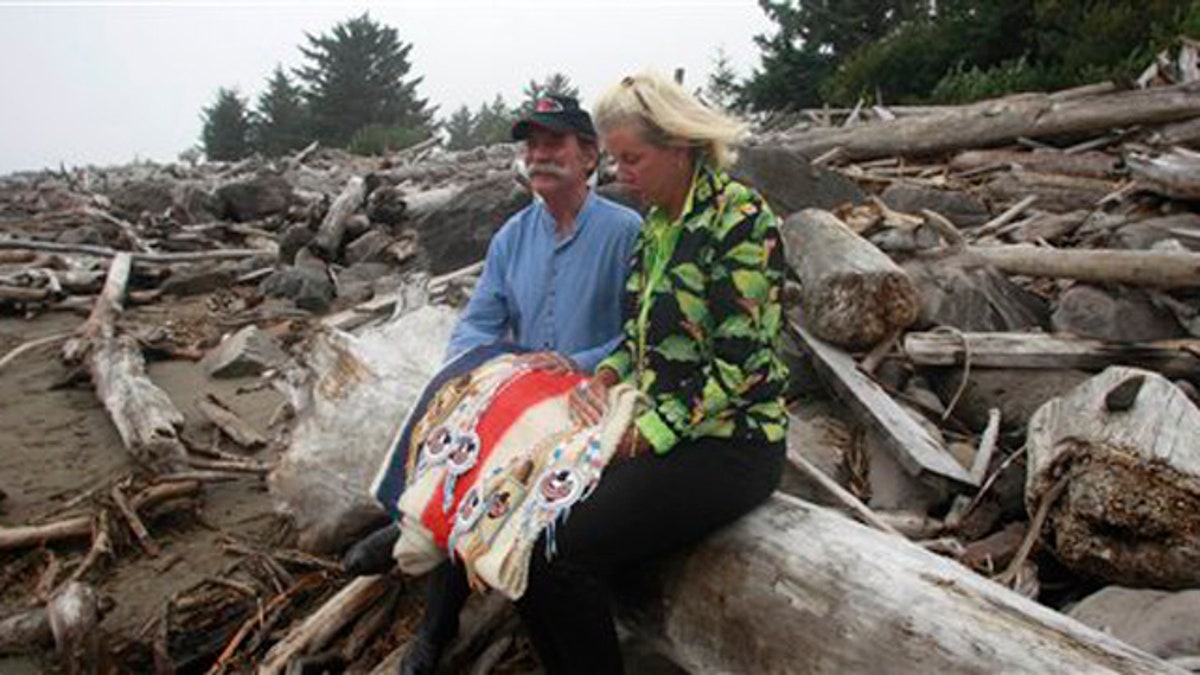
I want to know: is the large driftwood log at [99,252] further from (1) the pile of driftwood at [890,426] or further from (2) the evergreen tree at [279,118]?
(2) the evergreen tree at [279,118]

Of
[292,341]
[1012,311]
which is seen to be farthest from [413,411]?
[292,341]

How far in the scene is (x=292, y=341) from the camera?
787 cm

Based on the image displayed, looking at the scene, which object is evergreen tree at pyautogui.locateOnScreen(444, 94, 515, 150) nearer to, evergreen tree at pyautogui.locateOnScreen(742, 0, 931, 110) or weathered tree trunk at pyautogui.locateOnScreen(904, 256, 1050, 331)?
evergreen tree at pyautogui.locateOnScreen(742, 0, 931, 110)

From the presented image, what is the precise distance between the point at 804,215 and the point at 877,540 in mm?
3547

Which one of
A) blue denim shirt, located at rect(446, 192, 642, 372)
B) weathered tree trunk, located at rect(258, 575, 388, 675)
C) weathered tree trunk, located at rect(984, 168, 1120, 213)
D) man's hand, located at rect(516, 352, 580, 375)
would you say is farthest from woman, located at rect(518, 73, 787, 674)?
weathered tree trunk, located at rect(984, 168, 1120, 213)

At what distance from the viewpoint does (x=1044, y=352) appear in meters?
4.52

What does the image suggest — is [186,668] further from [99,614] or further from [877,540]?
[877,540]

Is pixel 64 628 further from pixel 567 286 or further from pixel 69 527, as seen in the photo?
pixel 567 286

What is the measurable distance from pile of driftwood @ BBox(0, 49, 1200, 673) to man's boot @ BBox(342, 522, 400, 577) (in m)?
0.27

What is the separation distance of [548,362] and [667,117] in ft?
3.32

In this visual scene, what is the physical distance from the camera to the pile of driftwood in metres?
2.45

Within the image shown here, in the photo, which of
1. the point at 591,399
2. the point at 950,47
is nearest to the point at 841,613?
the point at 591,399

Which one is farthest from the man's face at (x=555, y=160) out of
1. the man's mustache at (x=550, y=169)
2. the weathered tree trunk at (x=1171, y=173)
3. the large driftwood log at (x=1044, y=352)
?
the weathered tree trunk at (x=1171, y=173)

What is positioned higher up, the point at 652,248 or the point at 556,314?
the point at 652,248
